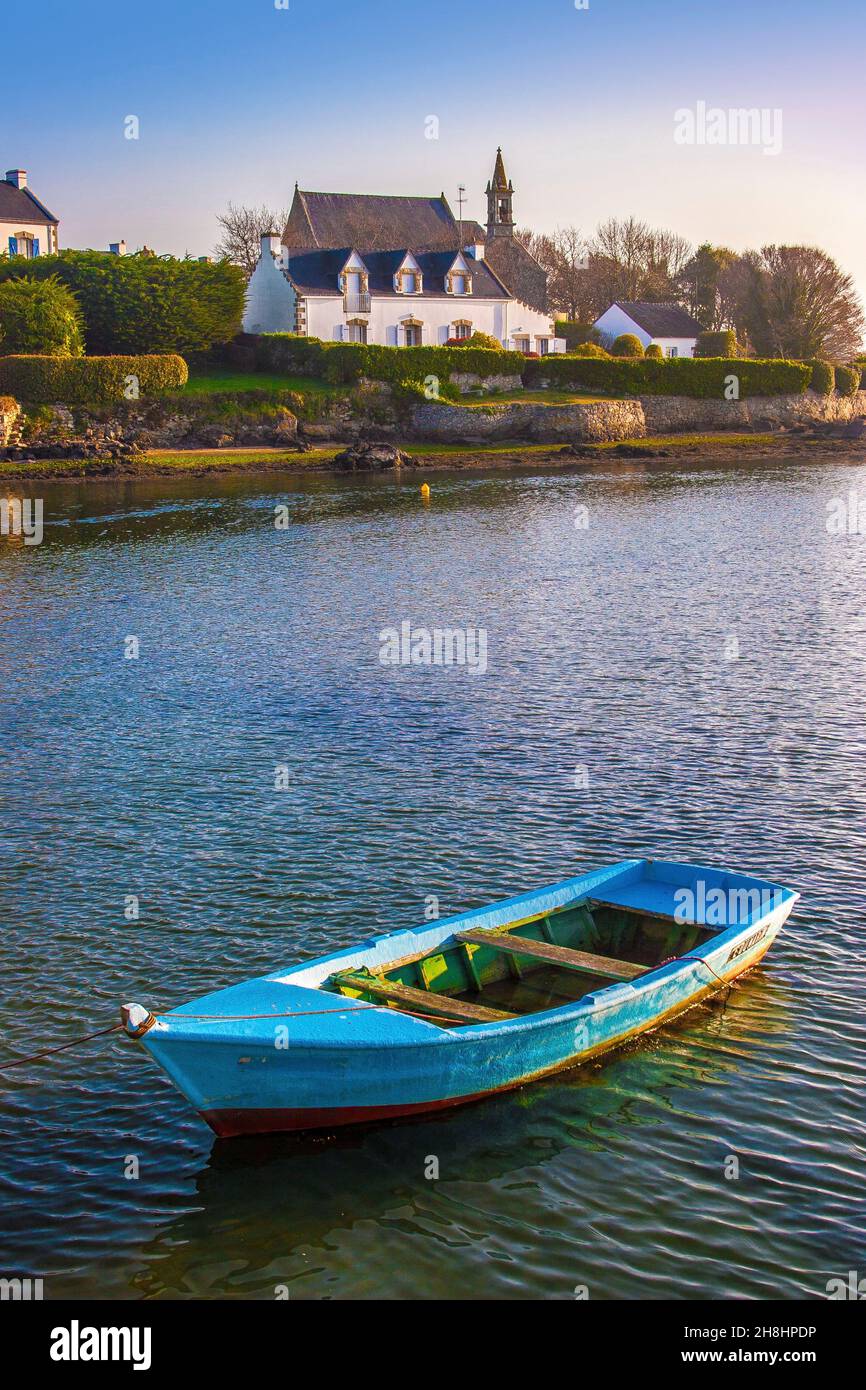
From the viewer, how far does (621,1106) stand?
13.4m

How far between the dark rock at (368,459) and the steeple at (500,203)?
50.8 metres

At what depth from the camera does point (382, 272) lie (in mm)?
102625

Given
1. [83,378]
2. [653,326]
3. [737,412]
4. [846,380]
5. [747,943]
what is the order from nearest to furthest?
[747,943]
[83,378]
[737,412]
[846,380]
[653,326]

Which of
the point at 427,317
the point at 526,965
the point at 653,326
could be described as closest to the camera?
the point at 526,965

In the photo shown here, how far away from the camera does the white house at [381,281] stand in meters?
101

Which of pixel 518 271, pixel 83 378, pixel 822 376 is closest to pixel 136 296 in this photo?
pixel 83 378

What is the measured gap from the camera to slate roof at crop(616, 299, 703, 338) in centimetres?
11919

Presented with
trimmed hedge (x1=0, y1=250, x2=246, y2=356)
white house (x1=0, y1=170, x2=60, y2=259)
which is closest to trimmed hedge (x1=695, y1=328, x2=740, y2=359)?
trimmed hedge (x1=0, y1=250, x2=246, y2=356)

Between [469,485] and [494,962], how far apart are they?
202 feet

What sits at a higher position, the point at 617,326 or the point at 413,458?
the point at 617,326

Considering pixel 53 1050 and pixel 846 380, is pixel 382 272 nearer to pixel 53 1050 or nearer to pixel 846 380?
pixel 846 380

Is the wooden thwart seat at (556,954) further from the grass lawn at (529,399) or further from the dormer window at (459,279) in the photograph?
the dormer window at (459,279)

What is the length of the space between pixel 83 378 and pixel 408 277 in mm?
30342

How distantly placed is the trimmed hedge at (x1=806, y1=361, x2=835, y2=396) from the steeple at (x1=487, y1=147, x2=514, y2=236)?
3285 cm
